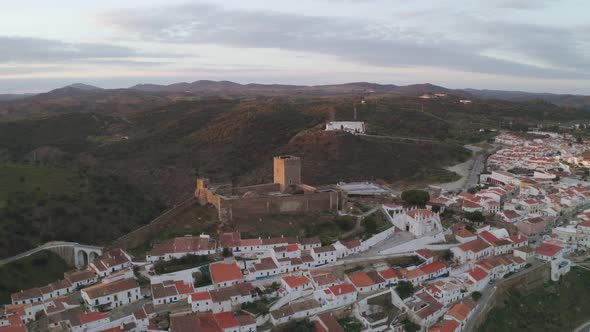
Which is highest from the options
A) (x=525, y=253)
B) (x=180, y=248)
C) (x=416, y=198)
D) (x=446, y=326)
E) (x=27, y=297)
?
(x=416, y=198)

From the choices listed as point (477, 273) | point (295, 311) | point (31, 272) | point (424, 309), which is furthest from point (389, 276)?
point (31, 272)

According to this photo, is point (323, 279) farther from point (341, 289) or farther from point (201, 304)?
point (201, 304)

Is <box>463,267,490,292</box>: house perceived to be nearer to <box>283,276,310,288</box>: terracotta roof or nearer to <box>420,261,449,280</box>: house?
<box>420,261,449,280</box>: house

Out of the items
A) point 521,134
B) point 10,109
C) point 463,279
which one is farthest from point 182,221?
point 10,109

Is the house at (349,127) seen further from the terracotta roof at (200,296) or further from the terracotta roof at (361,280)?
the terracotta roof at (200,296)

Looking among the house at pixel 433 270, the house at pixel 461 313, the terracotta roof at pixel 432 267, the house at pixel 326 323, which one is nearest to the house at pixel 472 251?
the house at pixel 433 270

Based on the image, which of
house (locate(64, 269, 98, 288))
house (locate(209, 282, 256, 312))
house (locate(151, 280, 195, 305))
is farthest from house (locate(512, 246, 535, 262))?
house (locate(64, 269, 98, 288))

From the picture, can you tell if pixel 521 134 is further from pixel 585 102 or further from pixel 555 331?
pixel 585 102
